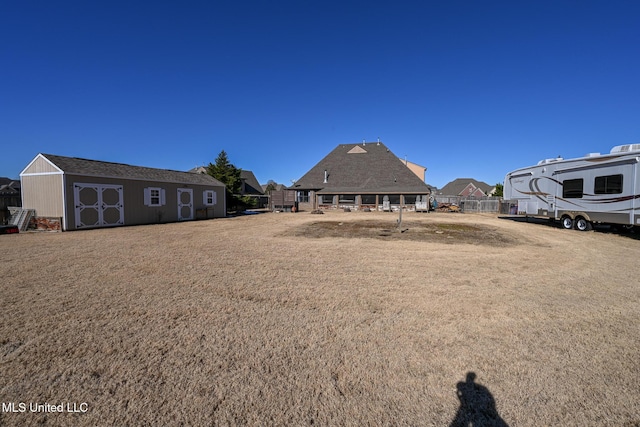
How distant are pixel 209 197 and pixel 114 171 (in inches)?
296

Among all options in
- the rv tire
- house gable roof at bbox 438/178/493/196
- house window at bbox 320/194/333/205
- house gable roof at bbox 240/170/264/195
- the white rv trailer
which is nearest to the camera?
the white rv trailer

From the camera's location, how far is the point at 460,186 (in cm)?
6744

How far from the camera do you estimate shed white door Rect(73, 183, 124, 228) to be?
46.2 ft

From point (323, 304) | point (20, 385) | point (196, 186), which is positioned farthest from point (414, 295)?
point (196, 186)

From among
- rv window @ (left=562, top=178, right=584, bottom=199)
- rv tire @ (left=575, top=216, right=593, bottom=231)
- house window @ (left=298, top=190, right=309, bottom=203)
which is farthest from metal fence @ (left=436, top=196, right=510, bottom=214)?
house window @ (left=298, top=190, right=309, bottom=203)

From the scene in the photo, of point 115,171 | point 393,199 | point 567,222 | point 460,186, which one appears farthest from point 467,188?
point 115,171

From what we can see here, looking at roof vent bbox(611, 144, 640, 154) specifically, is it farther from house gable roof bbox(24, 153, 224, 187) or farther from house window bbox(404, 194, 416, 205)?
house gable roof bbox(24, 153, 224, 187)

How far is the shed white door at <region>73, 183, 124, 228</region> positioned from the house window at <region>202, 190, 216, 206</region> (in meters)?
6.81

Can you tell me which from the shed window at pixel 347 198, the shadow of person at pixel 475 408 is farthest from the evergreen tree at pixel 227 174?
the shadow of person at pixel 475 408

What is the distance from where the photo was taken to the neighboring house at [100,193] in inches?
536

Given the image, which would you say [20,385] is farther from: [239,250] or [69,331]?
[239,250]

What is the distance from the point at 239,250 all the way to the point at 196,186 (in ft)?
50.1

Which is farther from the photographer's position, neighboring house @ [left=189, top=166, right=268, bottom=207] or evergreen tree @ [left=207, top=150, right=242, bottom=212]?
neighboring house @ [left=189, top=166, right=268, bottom=207]

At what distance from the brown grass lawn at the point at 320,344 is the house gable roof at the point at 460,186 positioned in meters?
66.3
